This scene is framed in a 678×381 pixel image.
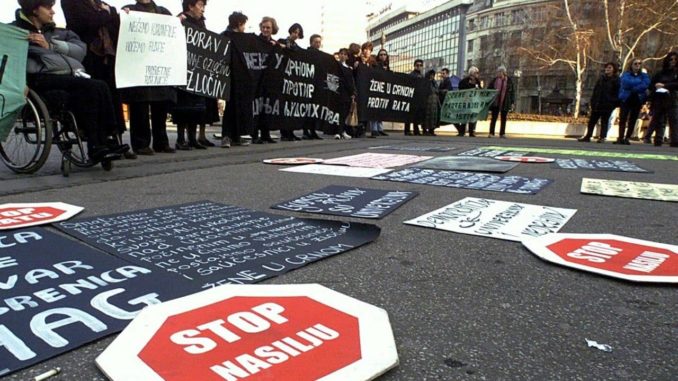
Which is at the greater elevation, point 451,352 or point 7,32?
point 7,32

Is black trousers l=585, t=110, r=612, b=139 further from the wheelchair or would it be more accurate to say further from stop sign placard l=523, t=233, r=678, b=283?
the wheelchair

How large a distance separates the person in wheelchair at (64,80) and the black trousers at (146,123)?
4.81 feet

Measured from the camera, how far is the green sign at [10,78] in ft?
13.4

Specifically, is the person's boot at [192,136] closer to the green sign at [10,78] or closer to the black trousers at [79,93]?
the black trousers at [79,93]

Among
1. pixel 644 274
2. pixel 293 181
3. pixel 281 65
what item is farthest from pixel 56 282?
pixel 281 65

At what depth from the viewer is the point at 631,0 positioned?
26734mm

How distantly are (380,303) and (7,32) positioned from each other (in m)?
4.09

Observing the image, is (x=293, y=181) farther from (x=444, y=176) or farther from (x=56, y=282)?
(x=56, y=282)

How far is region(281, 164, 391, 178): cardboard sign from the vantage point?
16.2 feet

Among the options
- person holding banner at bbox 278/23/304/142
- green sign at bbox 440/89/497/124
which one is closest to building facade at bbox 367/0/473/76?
green sign at bbox 440/89/497/124

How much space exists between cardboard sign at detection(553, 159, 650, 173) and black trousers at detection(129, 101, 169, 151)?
489 cm

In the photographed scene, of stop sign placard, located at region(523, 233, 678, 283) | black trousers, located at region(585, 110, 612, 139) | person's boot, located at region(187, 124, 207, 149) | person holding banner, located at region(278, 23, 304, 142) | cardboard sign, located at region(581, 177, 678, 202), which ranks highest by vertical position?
person holding banner, located at region(278, 23, 304, 142)

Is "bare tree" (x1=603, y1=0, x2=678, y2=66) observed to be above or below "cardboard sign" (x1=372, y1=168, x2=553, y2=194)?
above

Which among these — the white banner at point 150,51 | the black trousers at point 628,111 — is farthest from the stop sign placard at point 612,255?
the black trousers at point 628,111
